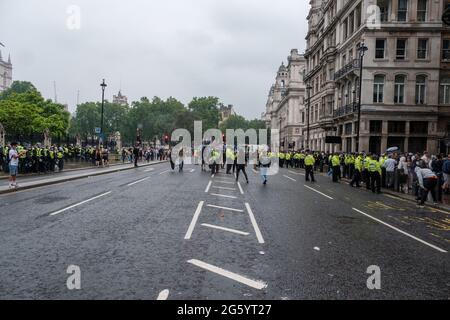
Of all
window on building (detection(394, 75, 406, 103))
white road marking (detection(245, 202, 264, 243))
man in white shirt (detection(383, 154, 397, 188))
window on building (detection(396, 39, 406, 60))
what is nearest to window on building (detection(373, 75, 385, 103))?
window on building (detection(394, 75, 406, 103))

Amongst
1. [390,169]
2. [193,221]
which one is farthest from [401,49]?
[193,221]

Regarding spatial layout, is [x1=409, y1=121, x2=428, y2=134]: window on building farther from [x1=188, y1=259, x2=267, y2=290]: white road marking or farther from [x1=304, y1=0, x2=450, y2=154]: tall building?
[x1=188, y1=259, x2=267, y2=290]: white road marking

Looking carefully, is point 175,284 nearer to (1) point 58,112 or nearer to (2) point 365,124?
(2) point 365,124

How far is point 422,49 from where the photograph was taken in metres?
37.5

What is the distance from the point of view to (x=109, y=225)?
8.79m

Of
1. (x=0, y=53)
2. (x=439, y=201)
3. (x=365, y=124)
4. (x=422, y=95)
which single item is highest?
(x=0, y=53)

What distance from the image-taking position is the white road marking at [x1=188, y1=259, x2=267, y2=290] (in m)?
5.14

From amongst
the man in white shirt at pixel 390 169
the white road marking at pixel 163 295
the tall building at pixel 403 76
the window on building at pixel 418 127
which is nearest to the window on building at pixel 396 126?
the tall building at pixel 403 76

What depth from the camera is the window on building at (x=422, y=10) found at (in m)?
37.0

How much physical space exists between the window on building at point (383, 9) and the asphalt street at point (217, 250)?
31458 millimetres

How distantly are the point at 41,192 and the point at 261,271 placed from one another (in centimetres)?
1197

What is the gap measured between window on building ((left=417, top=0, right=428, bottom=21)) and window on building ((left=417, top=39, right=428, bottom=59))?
2128mm

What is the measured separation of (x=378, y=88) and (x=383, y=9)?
7946 millimetres

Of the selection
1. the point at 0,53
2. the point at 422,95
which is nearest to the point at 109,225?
the point at 422,95
